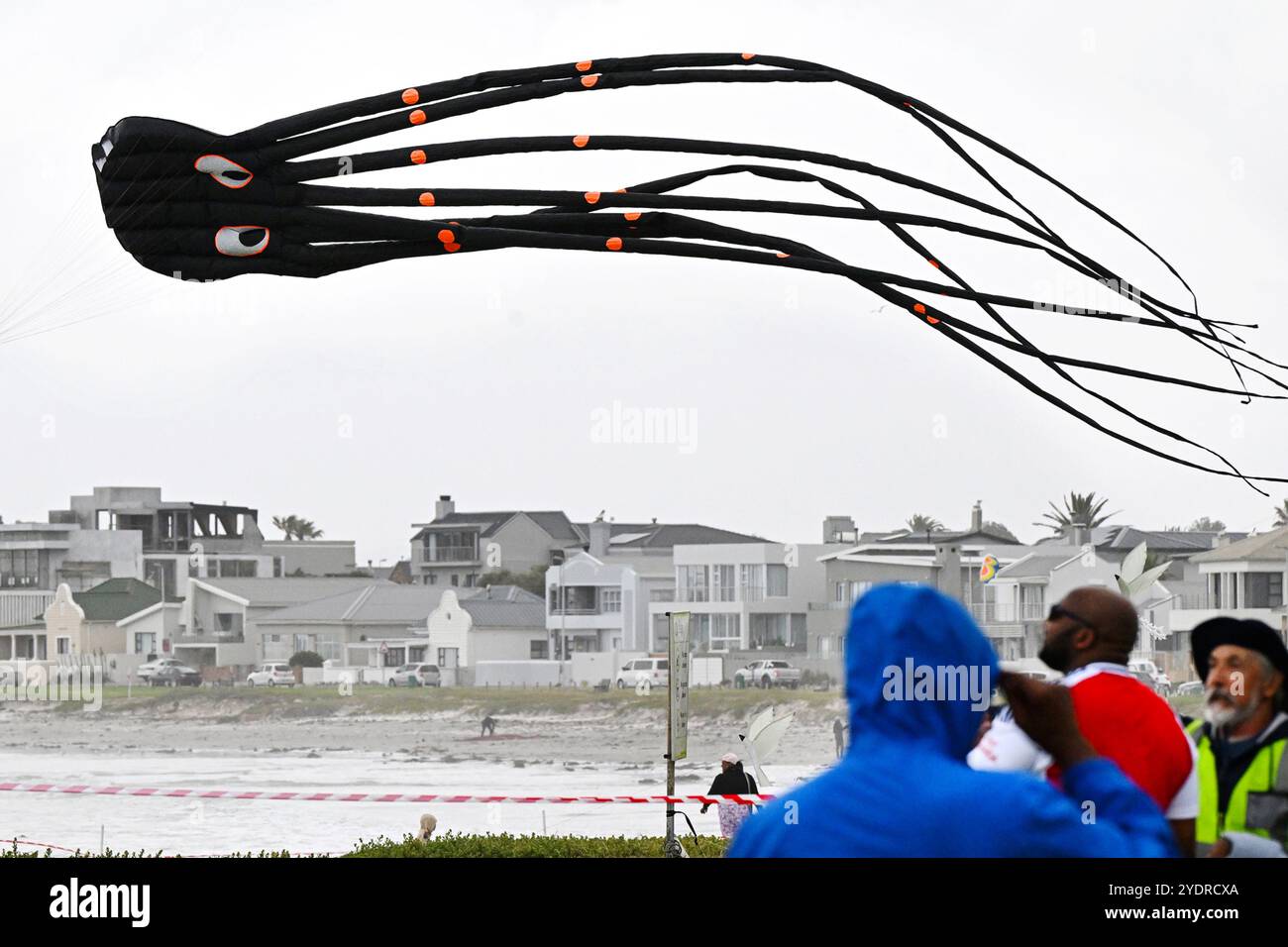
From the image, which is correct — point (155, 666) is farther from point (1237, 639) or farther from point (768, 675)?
point (1237, 639)

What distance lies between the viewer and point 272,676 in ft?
159

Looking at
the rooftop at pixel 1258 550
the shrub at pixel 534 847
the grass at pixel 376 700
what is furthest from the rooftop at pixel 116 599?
the rooftop at pixel 1258 550

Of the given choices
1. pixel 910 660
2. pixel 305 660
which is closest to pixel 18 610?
pixel 305 660

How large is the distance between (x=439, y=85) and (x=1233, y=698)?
465cm

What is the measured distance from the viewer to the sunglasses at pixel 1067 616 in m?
2.99

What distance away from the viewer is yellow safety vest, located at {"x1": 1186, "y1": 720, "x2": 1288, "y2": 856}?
10.2 feet

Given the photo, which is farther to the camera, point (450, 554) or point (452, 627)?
point (452, 627)

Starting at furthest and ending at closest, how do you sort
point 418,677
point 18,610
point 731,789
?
point 418,677, point 18,610, point 731,789

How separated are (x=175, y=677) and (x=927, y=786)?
4974 cm

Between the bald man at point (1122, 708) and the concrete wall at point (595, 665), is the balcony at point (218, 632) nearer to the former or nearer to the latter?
the concrete wall at point (595, 665)

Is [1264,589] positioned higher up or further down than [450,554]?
further down

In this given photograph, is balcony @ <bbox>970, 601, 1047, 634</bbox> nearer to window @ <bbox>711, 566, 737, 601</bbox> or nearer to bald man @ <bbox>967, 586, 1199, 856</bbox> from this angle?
window @ <bbox>711, 566, 737, 601</bbox>
